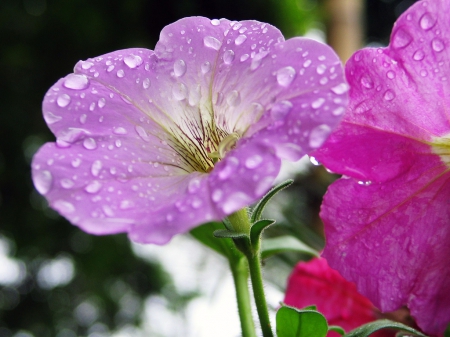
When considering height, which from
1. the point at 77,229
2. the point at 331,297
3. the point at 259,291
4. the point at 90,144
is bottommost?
the point at 77,229

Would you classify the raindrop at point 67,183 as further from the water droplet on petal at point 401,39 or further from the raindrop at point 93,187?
the water droplet on petal at point 401,39

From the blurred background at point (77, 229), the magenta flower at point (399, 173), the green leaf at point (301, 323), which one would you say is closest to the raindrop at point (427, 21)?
the magenta flower at point (399, 173)

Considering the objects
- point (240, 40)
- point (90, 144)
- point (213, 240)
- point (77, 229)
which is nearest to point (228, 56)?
point (240, 40)

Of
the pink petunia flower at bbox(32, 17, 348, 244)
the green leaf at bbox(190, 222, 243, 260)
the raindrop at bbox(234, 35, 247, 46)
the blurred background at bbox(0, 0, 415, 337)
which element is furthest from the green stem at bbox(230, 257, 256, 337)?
the blurred background at bbox(0, 0, 415, 337)

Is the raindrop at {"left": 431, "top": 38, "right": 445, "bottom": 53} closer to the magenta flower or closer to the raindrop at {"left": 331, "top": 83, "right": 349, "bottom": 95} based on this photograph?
the magenta flower

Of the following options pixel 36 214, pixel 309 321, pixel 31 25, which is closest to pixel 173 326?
pixel 36 214

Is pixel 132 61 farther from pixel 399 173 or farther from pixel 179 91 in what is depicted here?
pixel 399 173
